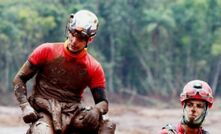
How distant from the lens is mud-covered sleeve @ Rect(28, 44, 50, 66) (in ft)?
15.7

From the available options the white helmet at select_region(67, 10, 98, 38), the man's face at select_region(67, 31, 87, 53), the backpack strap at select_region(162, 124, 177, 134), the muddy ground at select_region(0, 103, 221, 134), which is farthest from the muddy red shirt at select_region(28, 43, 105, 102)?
the muddy ground at select_region(0, 103, 221, 134)

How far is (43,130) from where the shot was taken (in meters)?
4.56

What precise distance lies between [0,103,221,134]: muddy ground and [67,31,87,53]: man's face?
1496 centimetres

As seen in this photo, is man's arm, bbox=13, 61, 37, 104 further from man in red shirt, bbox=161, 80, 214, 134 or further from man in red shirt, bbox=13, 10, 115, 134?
man in red shirt, bbox=161, 80, 214, 134

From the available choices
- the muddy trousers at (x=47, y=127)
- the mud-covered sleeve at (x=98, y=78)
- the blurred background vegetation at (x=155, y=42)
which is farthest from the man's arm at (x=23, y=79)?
the blurred background vegetation at (x=155, y=42)

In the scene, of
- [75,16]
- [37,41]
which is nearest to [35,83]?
[75,16]

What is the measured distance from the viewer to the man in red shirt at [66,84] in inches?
184

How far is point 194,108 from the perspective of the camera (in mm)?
4336

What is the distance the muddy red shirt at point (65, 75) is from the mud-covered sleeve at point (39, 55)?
0.03 meters

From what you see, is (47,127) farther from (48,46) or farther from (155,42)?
(155,42)

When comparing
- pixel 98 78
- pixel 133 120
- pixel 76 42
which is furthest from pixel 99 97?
pixel 133 120

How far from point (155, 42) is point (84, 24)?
130ft

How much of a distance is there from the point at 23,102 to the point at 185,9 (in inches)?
1621

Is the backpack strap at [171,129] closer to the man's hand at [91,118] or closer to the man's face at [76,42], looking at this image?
the man's hand at [91,118]
